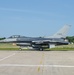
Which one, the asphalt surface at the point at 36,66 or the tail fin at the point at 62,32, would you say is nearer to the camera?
the asphalt surface at the point at 36,66

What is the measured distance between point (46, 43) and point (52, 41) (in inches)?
40.6

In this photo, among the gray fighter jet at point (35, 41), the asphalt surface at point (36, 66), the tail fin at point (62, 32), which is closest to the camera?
the asphalt surface at point (36, 66)

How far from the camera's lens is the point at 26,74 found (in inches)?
505

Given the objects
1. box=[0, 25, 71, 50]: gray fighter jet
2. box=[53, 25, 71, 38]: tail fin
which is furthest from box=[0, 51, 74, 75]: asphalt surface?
box=[53, 25, 71, 38]: tail fin

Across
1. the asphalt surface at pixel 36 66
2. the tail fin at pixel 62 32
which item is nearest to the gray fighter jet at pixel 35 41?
the tail fin at pixel 62 32

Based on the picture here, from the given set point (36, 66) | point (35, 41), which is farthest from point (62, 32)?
point (36, 66)

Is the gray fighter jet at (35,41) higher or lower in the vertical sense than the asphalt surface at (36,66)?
higher

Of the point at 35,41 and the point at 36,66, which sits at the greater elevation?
the point at 35,41

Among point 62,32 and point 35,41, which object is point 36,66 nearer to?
point 35,41

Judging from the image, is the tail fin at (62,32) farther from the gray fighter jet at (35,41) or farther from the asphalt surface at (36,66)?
the asphalt surface at (36,66)

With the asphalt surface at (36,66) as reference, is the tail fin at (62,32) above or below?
above

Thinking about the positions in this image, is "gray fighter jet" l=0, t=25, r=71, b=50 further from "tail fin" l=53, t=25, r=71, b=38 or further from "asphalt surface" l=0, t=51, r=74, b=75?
"asphalt surface" l=0, t=51, r=74, b=75

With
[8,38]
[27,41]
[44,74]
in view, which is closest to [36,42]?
[27,41]

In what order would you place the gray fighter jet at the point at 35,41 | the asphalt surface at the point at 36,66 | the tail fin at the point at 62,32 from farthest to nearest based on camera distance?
the tail fin at the point at 62,32 < the gray fighter jet at the point at 35,41 < the asphalt surface at the point at 36,66
